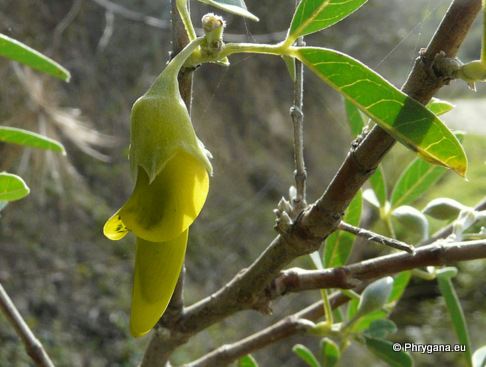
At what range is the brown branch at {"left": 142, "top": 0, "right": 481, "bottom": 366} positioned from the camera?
0.85 feet

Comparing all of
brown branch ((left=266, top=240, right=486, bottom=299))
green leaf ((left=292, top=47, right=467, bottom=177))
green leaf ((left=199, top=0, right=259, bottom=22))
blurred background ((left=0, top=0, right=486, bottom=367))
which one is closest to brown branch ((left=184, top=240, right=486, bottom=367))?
brown branch ((left=266, top=240, right=486, bottom=299))

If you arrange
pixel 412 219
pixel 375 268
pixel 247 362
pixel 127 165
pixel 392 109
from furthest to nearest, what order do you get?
pixel 127 165, pixel 247 362, pixel 412 219, pixel 375 268, pixel 392 109

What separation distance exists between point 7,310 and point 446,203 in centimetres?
44

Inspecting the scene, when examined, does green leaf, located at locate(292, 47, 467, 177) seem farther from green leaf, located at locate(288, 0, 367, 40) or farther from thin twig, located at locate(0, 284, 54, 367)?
thin twig, located at locate(0, 284, 54, 367)

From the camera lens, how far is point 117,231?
315mm

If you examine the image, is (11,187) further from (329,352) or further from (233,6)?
(329,352)

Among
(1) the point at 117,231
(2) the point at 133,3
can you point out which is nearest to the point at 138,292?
(1) the point at 117,231

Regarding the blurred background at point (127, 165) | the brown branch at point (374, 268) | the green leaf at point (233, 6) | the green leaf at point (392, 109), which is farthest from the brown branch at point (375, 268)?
the blurred background at point (127, 165)

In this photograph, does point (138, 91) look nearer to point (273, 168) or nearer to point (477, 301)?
point (273, 168)

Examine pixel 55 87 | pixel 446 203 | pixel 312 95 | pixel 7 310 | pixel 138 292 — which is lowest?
pixel 7 310

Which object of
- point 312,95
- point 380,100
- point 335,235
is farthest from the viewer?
point 312,95

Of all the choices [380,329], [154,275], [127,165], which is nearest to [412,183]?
[380,329]

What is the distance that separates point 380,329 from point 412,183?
7.2 inches

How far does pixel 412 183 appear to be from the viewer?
1.87 ft
